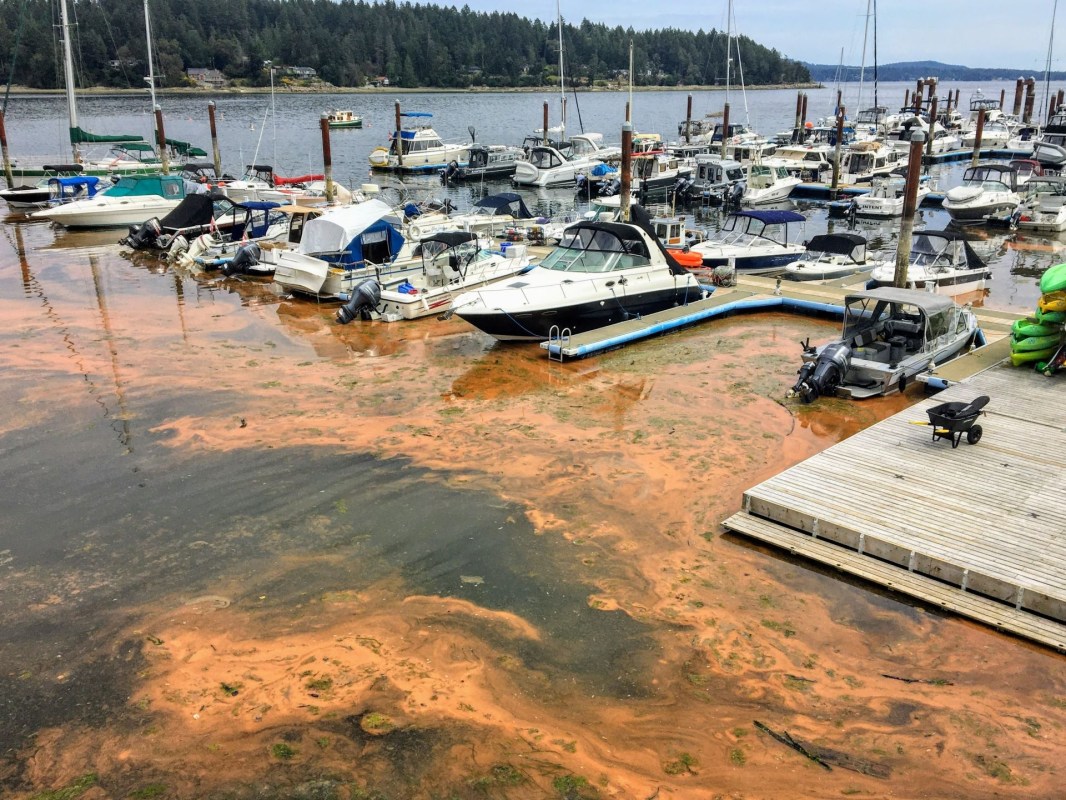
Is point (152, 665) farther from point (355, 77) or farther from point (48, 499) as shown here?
point (355, 77)

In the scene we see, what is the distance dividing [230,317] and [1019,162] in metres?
40.8

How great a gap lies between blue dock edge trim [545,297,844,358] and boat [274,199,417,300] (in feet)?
21.7

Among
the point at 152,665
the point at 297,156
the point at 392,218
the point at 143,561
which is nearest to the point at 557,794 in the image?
the point at 152,665

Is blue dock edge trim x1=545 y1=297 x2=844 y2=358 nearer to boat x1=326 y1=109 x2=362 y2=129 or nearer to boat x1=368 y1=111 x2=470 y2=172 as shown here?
boat x1=368 y1=111 x2=470 y2=172

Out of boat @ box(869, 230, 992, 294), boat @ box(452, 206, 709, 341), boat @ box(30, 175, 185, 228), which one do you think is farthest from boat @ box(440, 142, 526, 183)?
boat @ box(452, 206, 709, 341)

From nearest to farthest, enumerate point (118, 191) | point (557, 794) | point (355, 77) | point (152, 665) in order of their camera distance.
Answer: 1. point (557, 794)
2. point (152, 665)
3. point (118, 191)
4. point (355, 77)

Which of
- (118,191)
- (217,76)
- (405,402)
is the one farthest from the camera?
(217,76)

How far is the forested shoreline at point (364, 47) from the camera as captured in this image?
114 metres

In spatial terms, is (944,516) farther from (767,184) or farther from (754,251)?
(767,184)

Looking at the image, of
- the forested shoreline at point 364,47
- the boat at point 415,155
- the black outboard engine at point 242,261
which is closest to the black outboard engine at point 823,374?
the black outboard engine at point 242,261

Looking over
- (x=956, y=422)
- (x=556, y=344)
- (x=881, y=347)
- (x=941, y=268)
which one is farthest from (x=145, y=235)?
(x=956, y=422)

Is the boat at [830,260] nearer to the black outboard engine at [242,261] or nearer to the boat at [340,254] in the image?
the boat at [340,254]

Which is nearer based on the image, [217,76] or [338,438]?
[338,438]

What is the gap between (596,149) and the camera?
5009 centimetres
